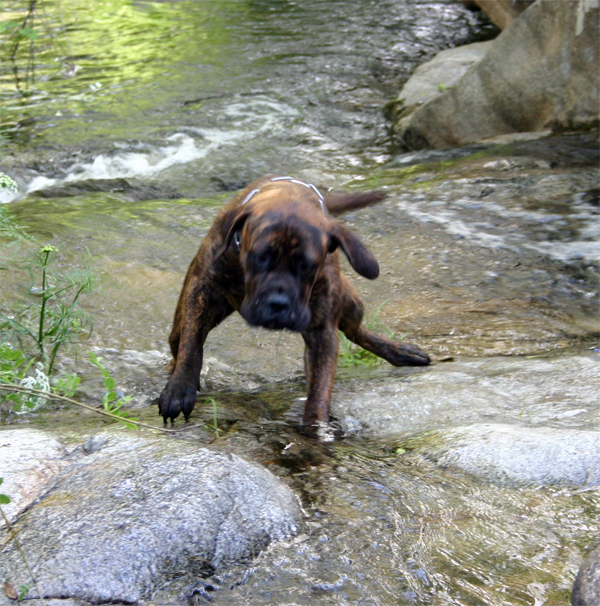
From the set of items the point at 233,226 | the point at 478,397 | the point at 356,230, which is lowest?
the point at 356,230

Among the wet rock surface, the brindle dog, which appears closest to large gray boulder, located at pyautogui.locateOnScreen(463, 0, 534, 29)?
the brindle dog

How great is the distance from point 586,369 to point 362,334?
1.44 m

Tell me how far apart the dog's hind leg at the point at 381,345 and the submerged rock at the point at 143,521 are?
6.66 feet

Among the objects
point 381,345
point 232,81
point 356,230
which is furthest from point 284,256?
point 232,81

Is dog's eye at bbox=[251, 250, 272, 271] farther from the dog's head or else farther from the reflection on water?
the reflection on water

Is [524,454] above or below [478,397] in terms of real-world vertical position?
above

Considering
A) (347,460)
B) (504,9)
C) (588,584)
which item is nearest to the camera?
(588,584)

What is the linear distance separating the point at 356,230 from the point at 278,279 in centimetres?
395

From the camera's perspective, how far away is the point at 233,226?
4.00 metres

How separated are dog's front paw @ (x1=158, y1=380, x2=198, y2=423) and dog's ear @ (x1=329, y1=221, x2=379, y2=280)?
1.04m

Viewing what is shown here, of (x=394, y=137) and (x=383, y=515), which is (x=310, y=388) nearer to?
(x=383, y=515)

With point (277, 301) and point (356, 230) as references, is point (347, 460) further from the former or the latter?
point (356, 230)

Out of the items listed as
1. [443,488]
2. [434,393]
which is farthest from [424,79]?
[443,488]

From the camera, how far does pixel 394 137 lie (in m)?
11.0
